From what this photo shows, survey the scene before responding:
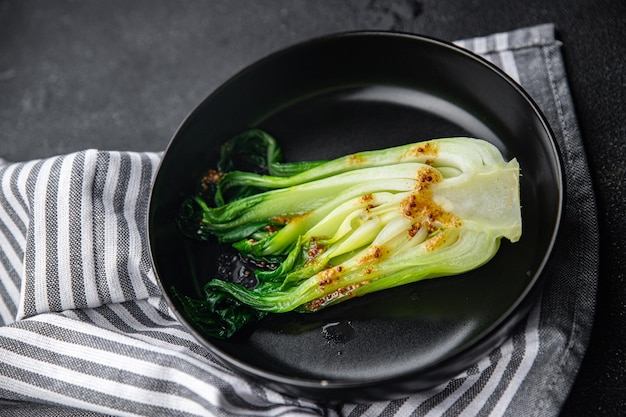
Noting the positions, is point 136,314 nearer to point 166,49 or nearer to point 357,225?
point 357,225

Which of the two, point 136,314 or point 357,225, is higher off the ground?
point 357,225

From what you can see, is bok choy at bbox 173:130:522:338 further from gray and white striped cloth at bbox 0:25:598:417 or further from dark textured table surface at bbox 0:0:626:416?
dark textured table surface at bbox 0:0:626:416

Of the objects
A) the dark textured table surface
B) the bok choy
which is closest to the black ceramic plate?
the bok choy

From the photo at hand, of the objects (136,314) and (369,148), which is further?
(369,148)

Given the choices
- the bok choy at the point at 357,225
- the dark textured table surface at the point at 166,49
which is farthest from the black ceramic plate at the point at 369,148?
the dark textured table surface at the point at 166,49

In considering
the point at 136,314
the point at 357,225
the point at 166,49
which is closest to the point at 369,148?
the point at 357,225
